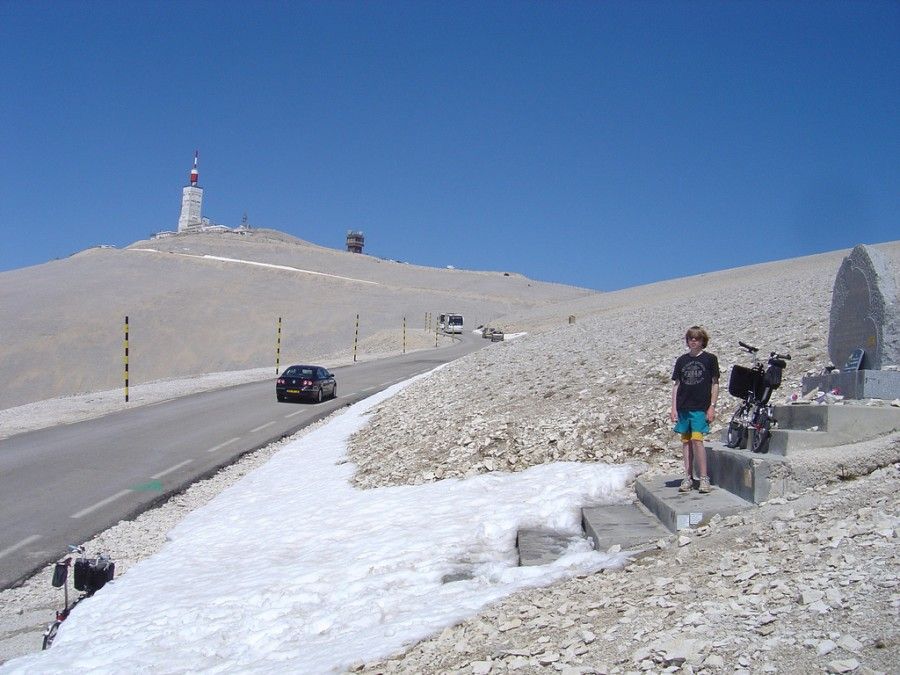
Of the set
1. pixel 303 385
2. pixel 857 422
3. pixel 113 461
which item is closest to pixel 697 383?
pixel 857 422

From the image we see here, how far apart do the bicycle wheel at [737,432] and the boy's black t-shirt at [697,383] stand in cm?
50

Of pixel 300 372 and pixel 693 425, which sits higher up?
pixel 693 425

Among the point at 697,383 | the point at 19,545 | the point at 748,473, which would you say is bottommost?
the point at 19,545

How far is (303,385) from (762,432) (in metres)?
20.2

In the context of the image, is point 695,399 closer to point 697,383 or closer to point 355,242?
point 697,383

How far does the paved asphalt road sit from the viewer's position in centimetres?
1042

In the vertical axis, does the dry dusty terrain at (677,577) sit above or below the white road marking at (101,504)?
above

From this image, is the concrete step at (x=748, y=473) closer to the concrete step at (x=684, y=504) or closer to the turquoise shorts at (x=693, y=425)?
the concrete step at (x=684, y=504)

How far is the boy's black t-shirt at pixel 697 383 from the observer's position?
769cm

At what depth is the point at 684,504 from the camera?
6992mm

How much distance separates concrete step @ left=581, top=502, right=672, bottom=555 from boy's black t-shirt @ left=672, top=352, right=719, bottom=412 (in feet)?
3.55

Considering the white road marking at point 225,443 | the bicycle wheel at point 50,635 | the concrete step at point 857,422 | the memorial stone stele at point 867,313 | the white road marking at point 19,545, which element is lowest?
the white road marking at point 19,545

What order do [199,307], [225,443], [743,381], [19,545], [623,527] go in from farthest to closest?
[199,307]
[225,443]
[19,545]
[743,381]
[623,527]

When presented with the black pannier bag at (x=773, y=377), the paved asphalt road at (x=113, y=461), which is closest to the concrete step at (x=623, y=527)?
the black pannier bag at (x=773, y=377)
